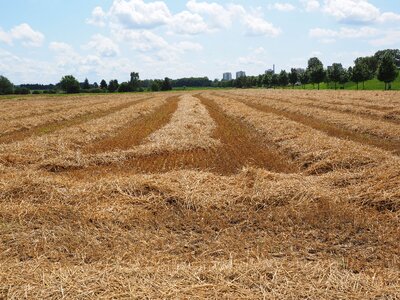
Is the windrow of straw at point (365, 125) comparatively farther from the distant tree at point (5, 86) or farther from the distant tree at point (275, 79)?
the distant tree at point (5, 86)

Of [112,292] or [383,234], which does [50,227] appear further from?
[383,234]

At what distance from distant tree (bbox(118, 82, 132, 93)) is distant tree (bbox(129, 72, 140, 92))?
879mm

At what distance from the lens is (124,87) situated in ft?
443

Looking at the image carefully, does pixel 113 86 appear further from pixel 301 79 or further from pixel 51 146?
pixel 51 146

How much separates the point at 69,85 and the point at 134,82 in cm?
2512

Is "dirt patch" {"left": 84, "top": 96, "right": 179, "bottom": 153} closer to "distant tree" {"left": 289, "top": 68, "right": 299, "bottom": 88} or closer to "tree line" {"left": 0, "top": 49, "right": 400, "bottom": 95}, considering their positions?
"tree line" {"left": 0, "top": 49, "right": 400, "bottom": 95}

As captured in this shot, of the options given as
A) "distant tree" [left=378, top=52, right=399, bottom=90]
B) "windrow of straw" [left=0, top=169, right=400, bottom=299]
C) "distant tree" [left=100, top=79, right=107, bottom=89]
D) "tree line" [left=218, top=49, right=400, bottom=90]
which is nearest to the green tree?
"distant tree" [left=100, top=79, right=107, bottom=89]

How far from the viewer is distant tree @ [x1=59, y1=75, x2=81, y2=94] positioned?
126m

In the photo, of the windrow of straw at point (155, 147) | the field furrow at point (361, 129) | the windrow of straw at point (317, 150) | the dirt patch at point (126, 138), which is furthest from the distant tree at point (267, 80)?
the windrow of straw at point (155, 147)

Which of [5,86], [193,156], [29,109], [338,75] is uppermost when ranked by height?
[5,86]

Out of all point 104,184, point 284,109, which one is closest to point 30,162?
point 104,184

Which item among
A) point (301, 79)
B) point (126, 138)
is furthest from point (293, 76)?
point (126, 138)

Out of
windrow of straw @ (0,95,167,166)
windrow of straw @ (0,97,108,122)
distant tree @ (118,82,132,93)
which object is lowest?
windrow of straw @ (0,95,167,166)

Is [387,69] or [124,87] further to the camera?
[124,87]
